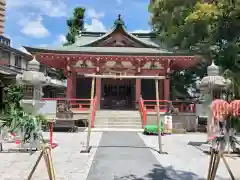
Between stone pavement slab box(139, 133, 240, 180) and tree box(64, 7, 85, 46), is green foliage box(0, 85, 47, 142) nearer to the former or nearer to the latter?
stone pavement slab box(139, 133, 240, 180)

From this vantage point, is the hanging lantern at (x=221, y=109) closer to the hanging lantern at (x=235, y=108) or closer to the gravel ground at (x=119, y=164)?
the hanging lantern at (x=235, y=108)

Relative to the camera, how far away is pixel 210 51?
51.3ft

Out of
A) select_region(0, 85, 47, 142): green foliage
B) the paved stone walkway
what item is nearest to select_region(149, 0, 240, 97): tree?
the paved stone walkway

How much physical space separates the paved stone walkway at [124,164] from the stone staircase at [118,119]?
6957 mm

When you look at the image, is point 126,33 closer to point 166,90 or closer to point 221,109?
point 166,90

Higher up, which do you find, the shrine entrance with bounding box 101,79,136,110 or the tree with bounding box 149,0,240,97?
the tree with bounding box 149,0,240,97

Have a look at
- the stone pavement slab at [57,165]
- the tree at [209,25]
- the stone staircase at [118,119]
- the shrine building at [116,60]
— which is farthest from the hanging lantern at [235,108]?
the shrine building at [116,60]

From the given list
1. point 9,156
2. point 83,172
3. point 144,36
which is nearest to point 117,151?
point 83,172

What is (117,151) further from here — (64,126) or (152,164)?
(64,126)

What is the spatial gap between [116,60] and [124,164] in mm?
13231

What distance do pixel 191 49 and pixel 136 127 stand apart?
6652 mm

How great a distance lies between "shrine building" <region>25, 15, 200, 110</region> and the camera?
1839 cm

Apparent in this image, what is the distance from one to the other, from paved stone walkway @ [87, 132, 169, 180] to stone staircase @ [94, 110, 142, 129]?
22.8 feet

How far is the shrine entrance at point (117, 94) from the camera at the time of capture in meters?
24.4
